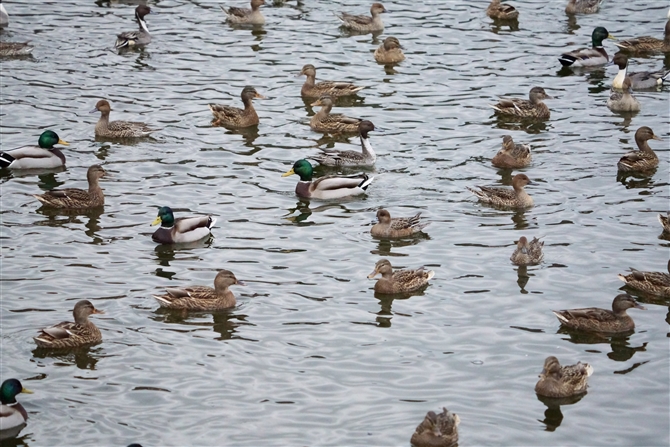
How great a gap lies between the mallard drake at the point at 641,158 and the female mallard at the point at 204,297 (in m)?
8.45

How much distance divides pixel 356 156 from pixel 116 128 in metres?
4.88

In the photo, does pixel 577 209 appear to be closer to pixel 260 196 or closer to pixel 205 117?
pixel 260 196

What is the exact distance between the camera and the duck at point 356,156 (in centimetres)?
2217

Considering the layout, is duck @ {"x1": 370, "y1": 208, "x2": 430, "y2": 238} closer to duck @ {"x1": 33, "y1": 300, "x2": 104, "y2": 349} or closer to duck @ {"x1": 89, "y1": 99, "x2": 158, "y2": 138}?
duck @ {"x1": 33, "y1": 300, "x2": 104, "y2": 349}

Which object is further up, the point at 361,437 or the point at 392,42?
the point at 392,42

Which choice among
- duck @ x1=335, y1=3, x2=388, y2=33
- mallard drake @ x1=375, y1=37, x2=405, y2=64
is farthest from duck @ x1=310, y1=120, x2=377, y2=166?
duck @ x1=335, y1=3, x2=388, y2=33

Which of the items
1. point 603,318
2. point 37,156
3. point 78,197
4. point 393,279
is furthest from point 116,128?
point 603,318

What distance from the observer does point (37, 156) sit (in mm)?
21750

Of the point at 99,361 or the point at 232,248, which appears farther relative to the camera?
the point at 232,248

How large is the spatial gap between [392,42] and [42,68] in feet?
26.9

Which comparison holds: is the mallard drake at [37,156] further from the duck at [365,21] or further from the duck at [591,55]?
the duck at [591,55]

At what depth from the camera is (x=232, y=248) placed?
18484 mm

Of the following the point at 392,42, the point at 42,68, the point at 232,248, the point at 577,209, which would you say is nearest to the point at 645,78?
the point at 392,42

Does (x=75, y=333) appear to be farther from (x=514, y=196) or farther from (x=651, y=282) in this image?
(x=514, y=196)
